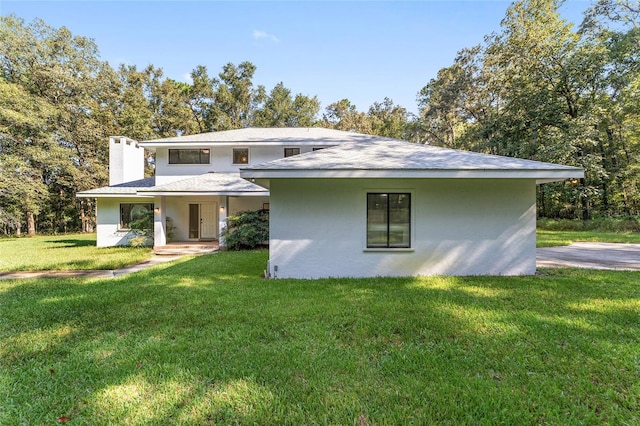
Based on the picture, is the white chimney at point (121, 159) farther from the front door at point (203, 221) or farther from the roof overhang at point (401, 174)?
the roof overhang at point (401, 174)

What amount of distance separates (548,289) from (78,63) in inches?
1377

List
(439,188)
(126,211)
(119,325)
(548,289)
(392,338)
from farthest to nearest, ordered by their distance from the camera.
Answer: (126,211) < (439,188) < (548,289) < (119,325) < (392,338)

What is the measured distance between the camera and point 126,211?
51.1 feet

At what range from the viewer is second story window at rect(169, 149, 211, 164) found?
15625mm

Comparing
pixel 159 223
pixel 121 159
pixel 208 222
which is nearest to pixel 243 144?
pixel 208 222

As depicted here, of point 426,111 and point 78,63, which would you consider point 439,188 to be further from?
point 78,63

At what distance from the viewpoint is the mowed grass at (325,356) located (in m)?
2.49

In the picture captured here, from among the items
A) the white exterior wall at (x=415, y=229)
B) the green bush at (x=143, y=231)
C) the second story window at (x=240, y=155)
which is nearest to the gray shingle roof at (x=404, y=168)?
the white exterior wall at (x=415, y=229)

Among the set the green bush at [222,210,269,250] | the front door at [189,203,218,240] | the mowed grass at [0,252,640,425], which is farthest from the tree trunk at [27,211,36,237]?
the mowed grass at [0,252,640,425]

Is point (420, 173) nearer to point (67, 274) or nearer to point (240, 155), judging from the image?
point (67, 274)

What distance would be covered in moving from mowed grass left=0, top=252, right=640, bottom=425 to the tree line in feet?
62.0

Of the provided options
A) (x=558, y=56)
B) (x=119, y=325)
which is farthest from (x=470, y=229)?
(x=558, y=56)

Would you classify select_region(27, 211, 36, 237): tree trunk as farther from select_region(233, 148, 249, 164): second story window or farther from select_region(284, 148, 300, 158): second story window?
select_region(284, 148, 300, 158): second story window

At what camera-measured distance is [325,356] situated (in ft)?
11.0
